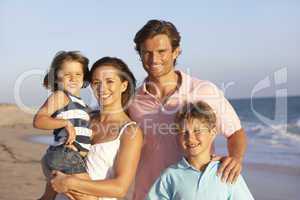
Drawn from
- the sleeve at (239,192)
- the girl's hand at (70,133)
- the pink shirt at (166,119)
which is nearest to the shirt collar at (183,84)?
the pink shirt at (166,119)

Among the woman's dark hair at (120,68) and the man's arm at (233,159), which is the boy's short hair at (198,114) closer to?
the man's arm at (233,159)

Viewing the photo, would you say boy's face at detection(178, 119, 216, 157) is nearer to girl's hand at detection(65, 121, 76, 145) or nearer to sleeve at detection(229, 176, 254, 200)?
sleeve at detection(229, 176, 254, 200)

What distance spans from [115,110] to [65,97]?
14.1 inches

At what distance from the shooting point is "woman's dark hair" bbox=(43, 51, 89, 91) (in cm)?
340

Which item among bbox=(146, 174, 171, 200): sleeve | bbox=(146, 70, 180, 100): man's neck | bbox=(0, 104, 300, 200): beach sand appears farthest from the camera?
bbox=(0, 104, 300, 200): beach sand

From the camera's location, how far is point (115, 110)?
3.20 metres

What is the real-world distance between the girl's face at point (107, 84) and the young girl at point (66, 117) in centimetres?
22

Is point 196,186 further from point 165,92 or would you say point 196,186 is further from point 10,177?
point 10,177

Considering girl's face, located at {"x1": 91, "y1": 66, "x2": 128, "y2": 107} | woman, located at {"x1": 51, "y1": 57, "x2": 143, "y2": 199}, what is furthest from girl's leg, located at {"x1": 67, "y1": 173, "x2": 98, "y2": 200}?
girl's face, located at {"x1": 91, "y1": 66, "x2": 128, "y2": 107}

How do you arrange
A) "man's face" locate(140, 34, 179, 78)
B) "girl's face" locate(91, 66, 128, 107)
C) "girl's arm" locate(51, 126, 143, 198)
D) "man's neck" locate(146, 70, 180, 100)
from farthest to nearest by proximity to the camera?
"man's neck" locate(146, 70, 180, 100) < "man's face" locate(140, 34, 179, 78) < "girl's face" locate(91, 66, 128, 107) < "girl's arm" locate(51, 126, 143, 198)

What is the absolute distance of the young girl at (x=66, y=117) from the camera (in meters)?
3.07

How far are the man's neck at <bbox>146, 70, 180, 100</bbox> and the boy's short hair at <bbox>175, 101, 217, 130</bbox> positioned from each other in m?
0.32

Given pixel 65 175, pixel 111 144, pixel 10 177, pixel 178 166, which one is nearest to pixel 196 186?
pixel 178 166

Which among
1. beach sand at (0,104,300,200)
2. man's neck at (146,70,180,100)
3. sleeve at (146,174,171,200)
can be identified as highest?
man's neck at (146,70,180,100)
